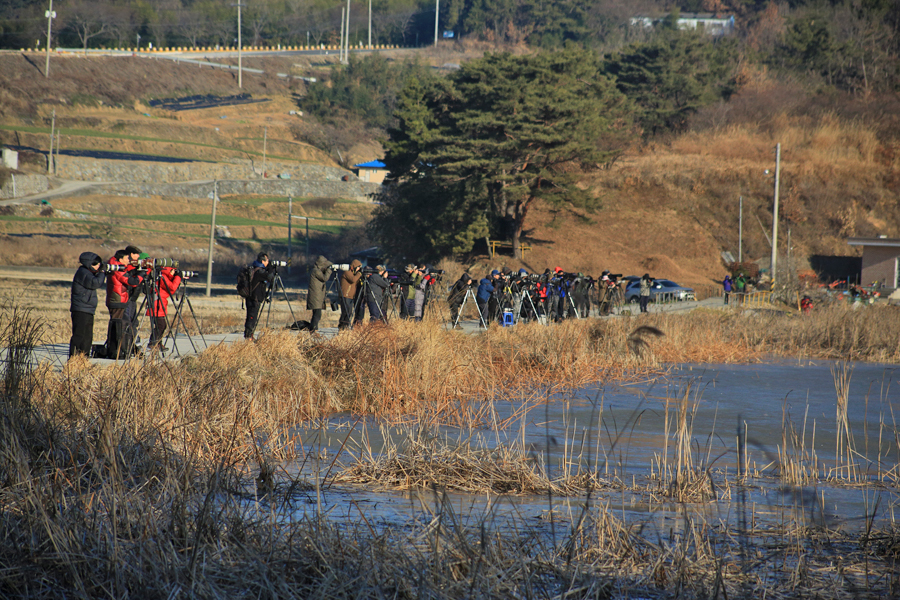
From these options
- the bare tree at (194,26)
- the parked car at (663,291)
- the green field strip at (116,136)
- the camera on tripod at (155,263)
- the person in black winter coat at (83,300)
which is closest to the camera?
the person in black winter coat at (83,300)

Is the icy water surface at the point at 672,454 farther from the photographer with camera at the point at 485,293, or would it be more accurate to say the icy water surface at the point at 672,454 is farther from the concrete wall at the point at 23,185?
the concrete wall at the point at 23,185

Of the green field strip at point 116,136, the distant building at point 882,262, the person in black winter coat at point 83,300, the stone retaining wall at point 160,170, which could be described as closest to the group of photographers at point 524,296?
the person in black winter coat at point 83,300

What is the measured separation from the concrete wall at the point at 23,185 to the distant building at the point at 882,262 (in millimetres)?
58438

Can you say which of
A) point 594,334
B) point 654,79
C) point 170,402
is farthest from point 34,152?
point 170,402

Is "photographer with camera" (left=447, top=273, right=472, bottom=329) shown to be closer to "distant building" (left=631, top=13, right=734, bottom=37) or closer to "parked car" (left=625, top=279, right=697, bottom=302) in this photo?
"parked car" (left=625, top=279, right=697, bottom=302)

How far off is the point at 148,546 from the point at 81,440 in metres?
1.97

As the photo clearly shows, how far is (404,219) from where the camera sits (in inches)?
1681

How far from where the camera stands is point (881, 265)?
133ft

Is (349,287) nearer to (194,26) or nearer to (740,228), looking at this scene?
(740,228)

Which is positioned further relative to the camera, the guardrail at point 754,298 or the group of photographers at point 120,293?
the guardrail at point 754,298

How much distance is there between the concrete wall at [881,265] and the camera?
40281 mm

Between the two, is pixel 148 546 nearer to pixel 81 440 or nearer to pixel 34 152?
pixel 81 440

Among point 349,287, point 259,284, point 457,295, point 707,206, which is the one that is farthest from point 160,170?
point 259,284

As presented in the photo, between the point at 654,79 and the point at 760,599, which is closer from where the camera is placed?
the point at 760,599
